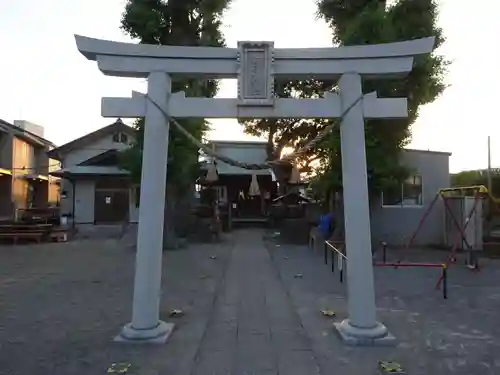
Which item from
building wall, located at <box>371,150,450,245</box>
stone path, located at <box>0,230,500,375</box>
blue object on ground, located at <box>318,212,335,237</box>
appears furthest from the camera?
building wall, located at <box>371,150,450,245</box>

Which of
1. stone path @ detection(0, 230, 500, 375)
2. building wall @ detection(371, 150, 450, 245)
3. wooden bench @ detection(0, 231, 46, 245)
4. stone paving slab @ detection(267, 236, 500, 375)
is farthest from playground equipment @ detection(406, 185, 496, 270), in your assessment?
wooden bench @ detection(0, 231, 46, 245)

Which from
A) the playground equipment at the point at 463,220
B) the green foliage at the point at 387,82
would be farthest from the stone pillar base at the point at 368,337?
the green foliage at the point at 387,82

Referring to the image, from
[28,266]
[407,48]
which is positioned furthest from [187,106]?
[28,266]

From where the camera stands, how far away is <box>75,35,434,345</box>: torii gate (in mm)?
5910

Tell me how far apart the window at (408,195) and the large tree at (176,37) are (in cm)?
732

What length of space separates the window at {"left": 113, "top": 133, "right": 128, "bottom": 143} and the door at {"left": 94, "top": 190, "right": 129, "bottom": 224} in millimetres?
3718

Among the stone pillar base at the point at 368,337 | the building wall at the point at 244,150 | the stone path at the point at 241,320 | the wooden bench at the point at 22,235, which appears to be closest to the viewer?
the stone path at the point at 241,320

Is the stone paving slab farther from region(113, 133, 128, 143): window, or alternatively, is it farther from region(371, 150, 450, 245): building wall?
region(113, 133, 128, 143): window

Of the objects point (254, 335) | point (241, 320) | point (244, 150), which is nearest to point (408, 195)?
point (241, 320)

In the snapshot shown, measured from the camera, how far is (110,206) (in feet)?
83.1

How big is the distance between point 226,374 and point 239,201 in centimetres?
2493

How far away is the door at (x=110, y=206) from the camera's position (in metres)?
25.2

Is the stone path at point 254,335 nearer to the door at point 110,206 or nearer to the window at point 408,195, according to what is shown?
the window at point 408,195

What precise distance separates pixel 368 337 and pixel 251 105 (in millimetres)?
3160
